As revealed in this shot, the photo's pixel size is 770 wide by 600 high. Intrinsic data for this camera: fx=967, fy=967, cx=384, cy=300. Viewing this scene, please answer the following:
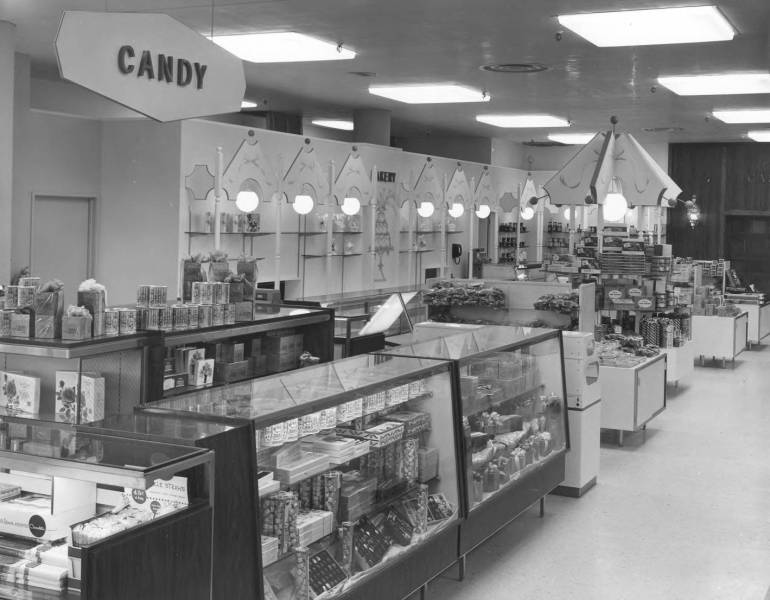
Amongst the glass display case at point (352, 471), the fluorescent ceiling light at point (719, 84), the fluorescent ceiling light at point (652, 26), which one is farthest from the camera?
the fluorescent ceiling light at point (719, 84)

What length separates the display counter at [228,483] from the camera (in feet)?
10.3

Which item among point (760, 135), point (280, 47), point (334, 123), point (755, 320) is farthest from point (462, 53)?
point (760, 135)

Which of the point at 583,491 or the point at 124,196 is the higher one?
the point at 124,196

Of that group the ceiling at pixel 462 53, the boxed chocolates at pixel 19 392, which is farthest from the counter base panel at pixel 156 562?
the ceiling at pixel 462 53

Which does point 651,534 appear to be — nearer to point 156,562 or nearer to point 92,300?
point 92,300

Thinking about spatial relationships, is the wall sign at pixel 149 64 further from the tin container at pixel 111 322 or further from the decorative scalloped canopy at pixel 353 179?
the decorative scalloped canopy at pixel 353 179

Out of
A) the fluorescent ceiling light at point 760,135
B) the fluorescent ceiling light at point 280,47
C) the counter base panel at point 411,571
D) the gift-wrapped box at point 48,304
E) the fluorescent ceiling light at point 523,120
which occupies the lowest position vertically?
the counter base panel at point 411,571

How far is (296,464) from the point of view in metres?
3.81

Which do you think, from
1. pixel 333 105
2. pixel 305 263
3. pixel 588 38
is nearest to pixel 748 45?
pixel 588 38

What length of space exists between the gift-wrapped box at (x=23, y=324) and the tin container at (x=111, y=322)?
13.4 inches

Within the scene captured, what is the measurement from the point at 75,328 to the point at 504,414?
2.72 metres

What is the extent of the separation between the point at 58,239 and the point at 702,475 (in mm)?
6808

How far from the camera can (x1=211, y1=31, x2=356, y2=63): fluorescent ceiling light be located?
8469 mm

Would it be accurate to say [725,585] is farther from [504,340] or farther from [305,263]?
[305,263]
